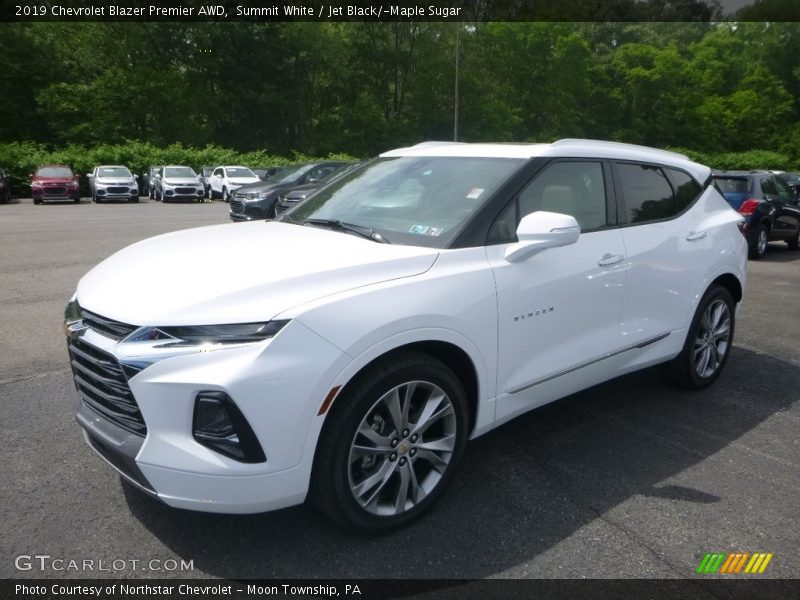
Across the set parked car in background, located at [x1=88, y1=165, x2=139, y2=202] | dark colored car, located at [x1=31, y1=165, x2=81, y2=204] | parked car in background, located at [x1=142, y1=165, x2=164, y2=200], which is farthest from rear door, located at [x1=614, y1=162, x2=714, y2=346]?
parked car in background, located at [x1=142, y1=165, x2=164, y2=200]

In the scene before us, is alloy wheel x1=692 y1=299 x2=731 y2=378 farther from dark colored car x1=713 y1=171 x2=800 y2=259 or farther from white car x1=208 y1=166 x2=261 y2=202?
white car x1=208 y1=166 x2=261 y2=202

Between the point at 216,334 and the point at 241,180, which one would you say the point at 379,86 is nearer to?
the point at 241,180

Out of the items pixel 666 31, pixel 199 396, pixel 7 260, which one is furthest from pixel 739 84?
pixel 199 396

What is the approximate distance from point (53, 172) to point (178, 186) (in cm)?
464

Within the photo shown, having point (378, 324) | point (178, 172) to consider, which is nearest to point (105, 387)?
point (378, 324)

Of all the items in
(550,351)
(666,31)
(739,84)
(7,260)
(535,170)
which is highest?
(666,31)

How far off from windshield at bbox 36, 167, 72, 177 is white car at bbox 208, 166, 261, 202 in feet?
19.7

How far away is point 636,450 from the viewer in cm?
393

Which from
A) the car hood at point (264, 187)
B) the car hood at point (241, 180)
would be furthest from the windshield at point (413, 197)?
the car hood at point (241, 180)

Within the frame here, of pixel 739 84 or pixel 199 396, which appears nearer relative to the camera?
pixel 199 396

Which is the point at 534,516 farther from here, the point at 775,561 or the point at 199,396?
the point at 199,396

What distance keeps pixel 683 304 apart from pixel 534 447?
4.89ft

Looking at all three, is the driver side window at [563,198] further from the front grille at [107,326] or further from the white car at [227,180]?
the white car at [227,180]

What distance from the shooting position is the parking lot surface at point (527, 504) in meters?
2.84
